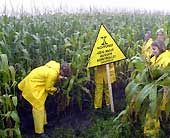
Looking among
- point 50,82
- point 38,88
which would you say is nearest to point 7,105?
point 38,88

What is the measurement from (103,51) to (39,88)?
107 cm

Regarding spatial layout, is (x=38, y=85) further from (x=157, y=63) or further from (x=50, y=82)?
(x=157, y=63)

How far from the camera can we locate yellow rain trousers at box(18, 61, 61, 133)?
443 centimetres

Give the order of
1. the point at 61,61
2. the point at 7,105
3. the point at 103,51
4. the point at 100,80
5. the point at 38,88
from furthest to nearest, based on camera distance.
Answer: the point at 100,80 → the point at 61,61 → the point at 103,51 → the point at 38,88 → the point at 7,105

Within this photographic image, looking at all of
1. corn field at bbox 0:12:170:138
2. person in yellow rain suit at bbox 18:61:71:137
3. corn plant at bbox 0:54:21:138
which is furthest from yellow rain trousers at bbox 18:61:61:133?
corn plant at bbox 0:54:21:138

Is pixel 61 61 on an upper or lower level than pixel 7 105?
upper

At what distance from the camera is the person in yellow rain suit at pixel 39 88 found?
4430mm

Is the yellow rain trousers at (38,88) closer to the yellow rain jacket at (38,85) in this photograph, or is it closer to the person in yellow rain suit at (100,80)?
the yellow rain jacket at (38,85)

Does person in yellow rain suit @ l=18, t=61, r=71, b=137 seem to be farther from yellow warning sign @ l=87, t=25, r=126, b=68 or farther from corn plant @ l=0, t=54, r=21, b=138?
yellow warning sign @ l=87, t=25, r=126, b=68

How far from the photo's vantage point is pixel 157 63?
13.2ft

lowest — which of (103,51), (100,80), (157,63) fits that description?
(100,80)

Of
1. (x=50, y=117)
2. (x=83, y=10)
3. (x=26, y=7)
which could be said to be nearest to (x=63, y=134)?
(x=50, y=117)

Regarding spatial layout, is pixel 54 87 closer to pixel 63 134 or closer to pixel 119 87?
pixel 63 134

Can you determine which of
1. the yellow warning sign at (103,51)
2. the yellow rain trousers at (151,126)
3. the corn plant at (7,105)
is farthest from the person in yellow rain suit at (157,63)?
the corn plant at (7,105)
